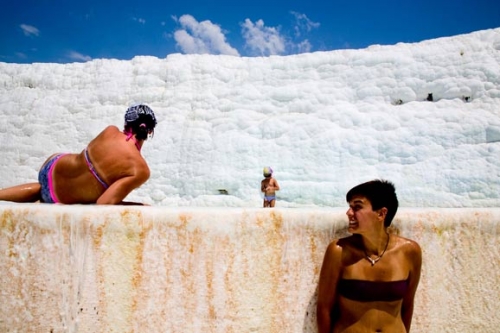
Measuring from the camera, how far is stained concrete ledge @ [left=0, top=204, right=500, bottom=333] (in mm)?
1332

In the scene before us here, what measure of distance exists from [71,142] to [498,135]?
9.62 meters

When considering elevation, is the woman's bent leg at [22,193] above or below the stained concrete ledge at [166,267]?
above

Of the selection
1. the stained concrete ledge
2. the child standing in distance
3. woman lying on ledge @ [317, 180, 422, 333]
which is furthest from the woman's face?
the child standing in distance

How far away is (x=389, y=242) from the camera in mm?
1291

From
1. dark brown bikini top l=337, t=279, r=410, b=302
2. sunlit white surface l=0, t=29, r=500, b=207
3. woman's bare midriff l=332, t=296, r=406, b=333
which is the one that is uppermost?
sunlit white surface l=0, t=29, r=500, b=207

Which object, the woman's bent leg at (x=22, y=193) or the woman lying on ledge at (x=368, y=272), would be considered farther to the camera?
the woman's bent leg at (x=22, y=193)

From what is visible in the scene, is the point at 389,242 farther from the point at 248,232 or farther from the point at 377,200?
the point at 248,232

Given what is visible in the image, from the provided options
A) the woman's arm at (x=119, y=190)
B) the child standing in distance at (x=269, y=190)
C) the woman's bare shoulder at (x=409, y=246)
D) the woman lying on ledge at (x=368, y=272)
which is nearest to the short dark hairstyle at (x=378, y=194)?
the woman lying on ledge at (x=368, y=272)

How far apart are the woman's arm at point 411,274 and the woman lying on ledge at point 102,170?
1184mm

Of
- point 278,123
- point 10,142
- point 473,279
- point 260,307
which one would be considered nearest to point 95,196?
point 260,307

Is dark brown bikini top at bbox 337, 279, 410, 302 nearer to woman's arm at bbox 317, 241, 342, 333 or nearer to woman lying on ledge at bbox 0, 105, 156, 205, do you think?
woman's arm at bbox 317, 241, 342, 333

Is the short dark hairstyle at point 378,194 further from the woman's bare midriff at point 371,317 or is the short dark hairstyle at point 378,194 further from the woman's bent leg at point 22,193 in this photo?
the woman's bent leg at point 22,193

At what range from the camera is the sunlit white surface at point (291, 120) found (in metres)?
8.20

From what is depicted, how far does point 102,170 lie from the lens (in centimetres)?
182
